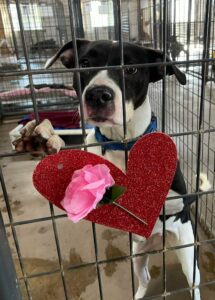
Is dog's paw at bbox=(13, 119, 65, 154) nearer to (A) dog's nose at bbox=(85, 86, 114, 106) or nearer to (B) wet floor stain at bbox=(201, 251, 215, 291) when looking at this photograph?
(A) dog's nose at bbox=(85, 86, 114, 106)

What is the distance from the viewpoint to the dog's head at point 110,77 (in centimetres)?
75

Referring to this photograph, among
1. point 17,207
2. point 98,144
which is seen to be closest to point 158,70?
point 98,144

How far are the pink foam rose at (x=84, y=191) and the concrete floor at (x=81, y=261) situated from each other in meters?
0.60

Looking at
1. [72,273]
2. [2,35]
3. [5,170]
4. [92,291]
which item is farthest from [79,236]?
[2,35]

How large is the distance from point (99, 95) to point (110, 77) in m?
0.05

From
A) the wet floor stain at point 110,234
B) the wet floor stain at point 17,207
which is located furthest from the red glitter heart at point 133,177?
the wet floor stain at point 17,207

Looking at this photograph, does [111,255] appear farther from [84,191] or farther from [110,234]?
[84,191]

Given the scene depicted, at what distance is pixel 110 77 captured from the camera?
0.75 meters

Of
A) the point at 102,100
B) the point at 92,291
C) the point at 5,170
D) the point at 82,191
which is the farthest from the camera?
the point at 5,170

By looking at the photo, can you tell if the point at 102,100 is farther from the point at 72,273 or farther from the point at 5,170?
the point at 5,170

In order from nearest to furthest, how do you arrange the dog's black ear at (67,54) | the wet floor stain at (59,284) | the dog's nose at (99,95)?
the dog's nose at (99,95), the dog's black ear at (67,54), the wet floor stain at (59,284)

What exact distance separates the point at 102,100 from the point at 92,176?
0.29 m

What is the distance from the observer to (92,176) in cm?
52

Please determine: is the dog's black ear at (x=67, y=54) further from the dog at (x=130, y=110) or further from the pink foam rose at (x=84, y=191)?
the pink foam rose at (x=84, y=191)
